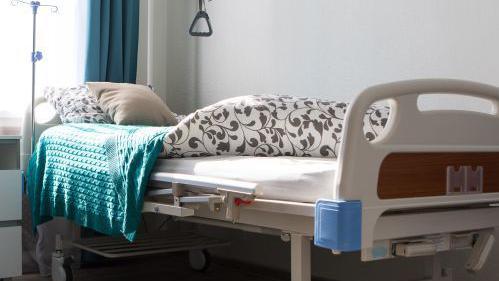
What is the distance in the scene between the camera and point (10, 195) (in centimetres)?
292

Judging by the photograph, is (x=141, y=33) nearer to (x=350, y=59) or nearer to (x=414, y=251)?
(x=350, y=59)

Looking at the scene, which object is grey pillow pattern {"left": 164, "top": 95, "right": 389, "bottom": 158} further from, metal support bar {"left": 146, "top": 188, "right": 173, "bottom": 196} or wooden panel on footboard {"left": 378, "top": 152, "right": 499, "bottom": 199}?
wooden panel on footboard {"left": 378, "top": 152, "right": 499, "bottom": 199}

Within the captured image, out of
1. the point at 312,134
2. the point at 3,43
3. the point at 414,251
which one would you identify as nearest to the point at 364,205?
the point at 414,251

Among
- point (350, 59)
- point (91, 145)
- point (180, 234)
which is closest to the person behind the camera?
point (91, 145)

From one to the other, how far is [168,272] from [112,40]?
4.19 ft

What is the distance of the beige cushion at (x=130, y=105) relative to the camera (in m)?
3.05

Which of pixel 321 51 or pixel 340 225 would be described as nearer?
pixel 340 225

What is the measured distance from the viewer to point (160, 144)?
2.24 m

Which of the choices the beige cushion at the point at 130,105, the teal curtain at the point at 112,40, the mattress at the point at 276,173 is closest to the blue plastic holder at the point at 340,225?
the mattress at the point at 276,173

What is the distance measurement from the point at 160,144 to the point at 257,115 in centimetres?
33

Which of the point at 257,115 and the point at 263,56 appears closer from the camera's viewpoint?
the point at 257,115

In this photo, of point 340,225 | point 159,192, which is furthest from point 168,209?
point 340,225

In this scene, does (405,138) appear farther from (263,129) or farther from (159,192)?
(159,192)

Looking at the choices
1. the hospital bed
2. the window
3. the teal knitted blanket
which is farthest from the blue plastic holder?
the window
